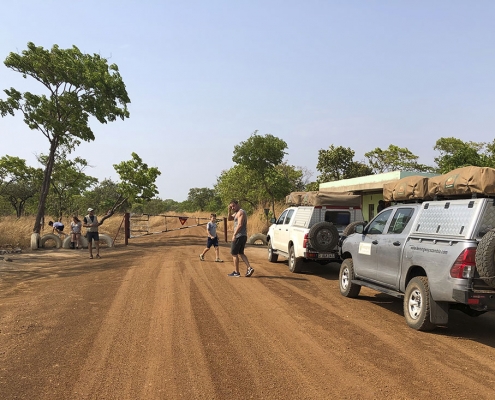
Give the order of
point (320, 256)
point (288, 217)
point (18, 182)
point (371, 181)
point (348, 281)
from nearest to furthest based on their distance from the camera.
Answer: point (348, 281) → point (320, 256) → point (288, 217) → point (371, 181) → point (18, 182)

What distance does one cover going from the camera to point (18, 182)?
34906 millimetres

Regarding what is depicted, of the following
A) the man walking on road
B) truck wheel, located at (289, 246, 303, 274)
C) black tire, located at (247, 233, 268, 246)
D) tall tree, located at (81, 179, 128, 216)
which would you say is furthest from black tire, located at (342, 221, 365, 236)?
tall tree, located at (81, 179, 128, 216)

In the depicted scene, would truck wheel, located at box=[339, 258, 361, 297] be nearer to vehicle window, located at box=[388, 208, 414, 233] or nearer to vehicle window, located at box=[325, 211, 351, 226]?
vehicle window, located at box=[388, 208, 414, 233]

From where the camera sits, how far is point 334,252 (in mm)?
10930

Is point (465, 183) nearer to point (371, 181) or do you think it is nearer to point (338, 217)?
point (338, 217)

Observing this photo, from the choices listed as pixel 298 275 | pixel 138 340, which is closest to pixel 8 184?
pixel 298 275

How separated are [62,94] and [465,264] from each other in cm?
2245

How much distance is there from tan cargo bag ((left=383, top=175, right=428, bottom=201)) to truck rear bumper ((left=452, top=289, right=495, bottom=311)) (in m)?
2.16

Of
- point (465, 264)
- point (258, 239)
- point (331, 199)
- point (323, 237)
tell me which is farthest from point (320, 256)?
point (258, 239)

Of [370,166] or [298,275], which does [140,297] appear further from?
[370,166]

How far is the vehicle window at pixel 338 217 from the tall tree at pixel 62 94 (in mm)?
15795

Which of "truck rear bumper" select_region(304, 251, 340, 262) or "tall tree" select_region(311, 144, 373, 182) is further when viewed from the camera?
"tall tree" select_region(311, 144, 373, 182)

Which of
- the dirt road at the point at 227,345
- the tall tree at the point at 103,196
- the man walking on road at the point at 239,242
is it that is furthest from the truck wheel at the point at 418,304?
the tall tree at the point at 103,196

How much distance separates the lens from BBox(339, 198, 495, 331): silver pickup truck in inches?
218
